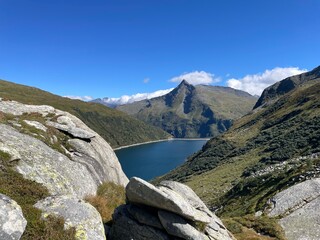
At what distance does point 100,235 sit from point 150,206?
4083mm

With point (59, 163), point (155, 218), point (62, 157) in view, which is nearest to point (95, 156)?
point (62, 157)

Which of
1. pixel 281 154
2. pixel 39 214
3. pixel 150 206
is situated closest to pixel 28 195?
pixel 39 214

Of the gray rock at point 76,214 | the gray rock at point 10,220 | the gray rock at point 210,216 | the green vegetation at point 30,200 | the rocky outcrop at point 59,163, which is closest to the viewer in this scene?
the gray rock at point 10,220

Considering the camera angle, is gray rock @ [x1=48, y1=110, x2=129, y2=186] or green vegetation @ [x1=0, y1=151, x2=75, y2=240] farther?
gray rock @ [x1=48, y1=110, x2=129, y2=186]

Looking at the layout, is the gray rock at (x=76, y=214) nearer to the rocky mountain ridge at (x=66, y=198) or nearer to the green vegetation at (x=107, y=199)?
the rocky mountain ridge at (x=66, y=198)

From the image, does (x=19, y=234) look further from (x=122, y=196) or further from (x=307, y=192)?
(x=307, y=192)

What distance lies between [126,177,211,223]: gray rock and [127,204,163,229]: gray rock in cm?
46

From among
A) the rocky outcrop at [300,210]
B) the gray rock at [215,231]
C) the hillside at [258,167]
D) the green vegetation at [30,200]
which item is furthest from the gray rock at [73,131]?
the rocky outcrop at [300,210]

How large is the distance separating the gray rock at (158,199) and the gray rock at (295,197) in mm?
26306

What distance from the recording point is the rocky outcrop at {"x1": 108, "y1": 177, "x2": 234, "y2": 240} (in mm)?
16609

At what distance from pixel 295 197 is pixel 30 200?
36.8 meters

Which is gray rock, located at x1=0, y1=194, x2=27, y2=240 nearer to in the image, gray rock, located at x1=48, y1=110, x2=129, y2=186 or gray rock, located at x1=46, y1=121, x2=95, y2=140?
gray rock, located at x1=48, y1=110, x2=129, y2=186

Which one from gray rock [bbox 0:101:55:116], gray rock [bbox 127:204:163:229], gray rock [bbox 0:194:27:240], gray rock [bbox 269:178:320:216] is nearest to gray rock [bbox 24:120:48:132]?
gray rock [bbox 0:101:55:116]

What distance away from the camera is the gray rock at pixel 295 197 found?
39647 millimetres
